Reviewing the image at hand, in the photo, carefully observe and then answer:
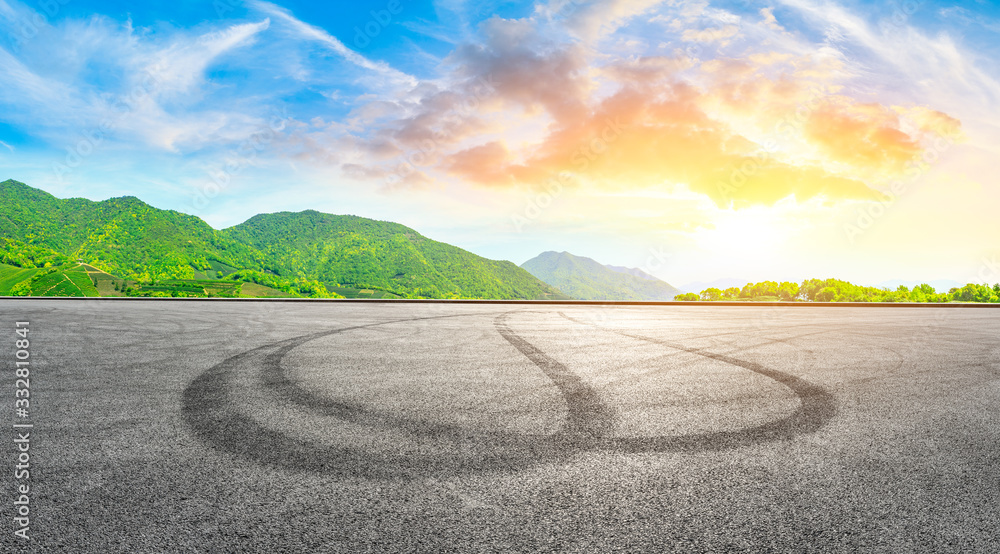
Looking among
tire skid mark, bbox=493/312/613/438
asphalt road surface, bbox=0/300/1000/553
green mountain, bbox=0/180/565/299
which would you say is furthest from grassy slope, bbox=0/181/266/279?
tire skid mark, bbox=493/312/613/438

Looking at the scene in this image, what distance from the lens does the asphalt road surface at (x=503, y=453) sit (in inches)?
97.0

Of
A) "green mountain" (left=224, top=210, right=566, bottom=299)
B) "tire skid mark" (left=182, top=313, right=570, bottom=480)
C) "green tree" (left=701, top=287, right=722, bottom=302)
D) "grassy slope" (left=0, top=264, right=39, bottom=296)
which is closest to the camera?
"tire skid mark" (left=182, top=313, right=570, bottom=480)

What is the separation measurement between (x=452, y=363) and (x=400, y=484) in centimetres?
405

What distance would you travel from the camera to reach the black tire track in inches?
129

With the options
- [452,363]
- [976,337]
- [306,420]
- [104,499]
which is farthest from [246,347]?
[976,337]

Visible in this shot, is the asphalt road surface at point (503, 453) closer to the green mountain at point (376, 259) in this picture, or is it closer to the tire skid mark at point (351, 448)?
the tire skid mark at point (351, 448)

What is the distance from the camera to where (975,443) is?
389 cm

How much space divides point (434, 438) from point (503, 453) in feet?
1.98

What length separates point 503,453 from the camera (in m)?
3.49

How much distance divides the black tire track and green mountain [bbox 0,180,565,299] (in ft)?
230

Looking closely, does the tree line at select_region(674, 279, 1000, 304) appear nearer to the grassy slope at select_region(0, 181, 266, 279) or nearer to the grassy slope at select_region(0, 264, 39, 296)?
the grassy slope at select_region(0, 264, 39, 296)

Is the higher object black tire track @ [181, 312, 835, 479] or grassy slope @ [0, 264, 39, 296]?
grassy slope @ [0, 264, 39, 296]

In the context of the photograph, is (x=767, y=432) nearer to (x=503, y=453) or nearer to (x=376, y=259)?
(x=503, y=453)

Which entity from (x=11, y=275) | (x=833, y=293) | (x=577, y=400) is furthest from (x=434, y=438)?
(x=11, y=275)
